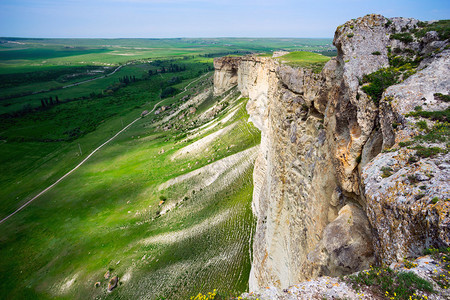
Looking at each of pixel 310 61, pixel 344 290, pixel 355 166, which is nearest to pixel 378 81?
pixel 355 166

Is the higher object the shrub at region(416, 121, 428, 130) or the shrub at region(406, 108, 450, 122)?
the shrub at region(406, 108, 450, 122)

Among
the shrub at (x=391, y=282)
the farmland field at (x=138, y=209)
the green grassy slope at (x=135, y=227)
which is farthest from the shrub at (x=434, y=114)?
the green grassy slope at (x=135, y=227)

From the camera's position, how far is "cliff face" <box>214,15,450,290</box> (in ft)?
20.8

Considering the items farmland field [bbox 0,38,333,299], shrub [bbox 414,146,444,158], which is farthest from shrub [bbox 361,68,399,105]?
farmland field [bbox 0,38,333,299]

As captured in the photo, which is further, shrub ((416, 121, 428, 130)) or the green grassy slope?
the green grassy slope

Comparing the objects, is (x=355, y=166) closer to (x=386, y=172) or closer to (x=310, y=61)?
(x=386, y=172)

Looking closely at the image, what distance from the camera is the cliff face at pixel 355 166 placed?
20.8 ft

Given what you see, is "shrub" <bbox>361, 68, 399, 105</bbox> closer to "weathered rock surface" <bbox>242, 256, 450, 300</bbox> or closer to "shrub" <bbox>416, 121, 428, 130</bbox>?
"shrub" <bbox>416, 121, 428, 130</bbox>

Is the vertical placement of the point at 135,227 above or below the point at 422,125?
below

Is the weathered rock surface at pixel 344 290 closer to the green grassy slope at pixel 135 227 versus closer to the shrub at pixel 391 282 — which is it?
the shrub at pixel 391 282

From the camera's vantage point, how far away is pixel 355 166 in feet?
31.2

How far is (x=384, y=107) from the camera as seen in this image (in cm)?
848

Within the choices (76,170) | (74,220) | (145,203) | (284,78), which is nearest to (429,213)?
(284,78)

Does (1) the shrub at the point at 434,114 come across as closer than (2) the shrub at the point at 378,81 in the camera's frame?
Yes
